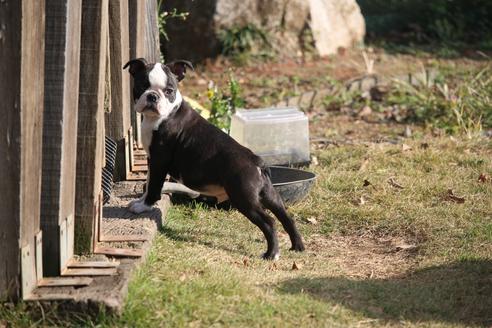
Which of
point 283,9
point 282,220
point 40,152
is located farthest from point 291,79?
point 40,152

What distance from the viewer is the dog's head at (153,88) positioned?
587cm

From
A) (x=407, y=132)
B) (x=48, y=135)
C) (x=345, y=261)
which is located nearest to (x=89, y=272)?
(x=48, y=135)

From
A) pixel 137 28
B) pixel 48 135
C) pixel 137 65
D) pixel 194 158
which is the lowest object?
pixel 194 158

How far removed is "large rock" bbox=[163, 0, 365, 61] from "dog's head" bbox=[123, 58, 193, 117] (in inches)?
246

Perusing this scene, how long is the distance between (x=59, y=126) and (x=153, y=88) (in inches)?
60.5

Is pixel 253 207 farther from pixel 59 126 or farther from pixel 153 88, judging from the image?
pixel 59 126

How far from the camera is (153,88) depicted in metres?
5.95

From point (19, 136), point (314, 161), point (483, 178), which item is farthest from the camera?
point (314, 161)

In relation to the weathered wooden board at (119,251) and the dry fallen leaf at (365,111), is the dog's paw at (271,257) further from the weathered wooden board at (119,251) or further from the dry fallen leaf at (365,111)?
the dry fallen leaf at (365,111)

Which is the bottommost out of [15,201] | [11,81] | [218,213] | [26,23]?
[218,213]

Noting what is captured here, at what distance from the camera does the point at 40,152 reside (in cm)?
435

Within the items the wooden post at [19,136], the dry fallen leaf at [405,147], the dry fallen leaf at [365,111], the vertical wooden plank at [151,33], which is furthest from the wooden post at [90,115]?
the dry fallen leaf at [365,111]

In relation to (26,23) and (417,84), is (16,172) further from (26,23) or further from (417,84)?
(417,84)

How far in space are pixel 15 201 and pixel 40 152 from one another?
0.29 m
